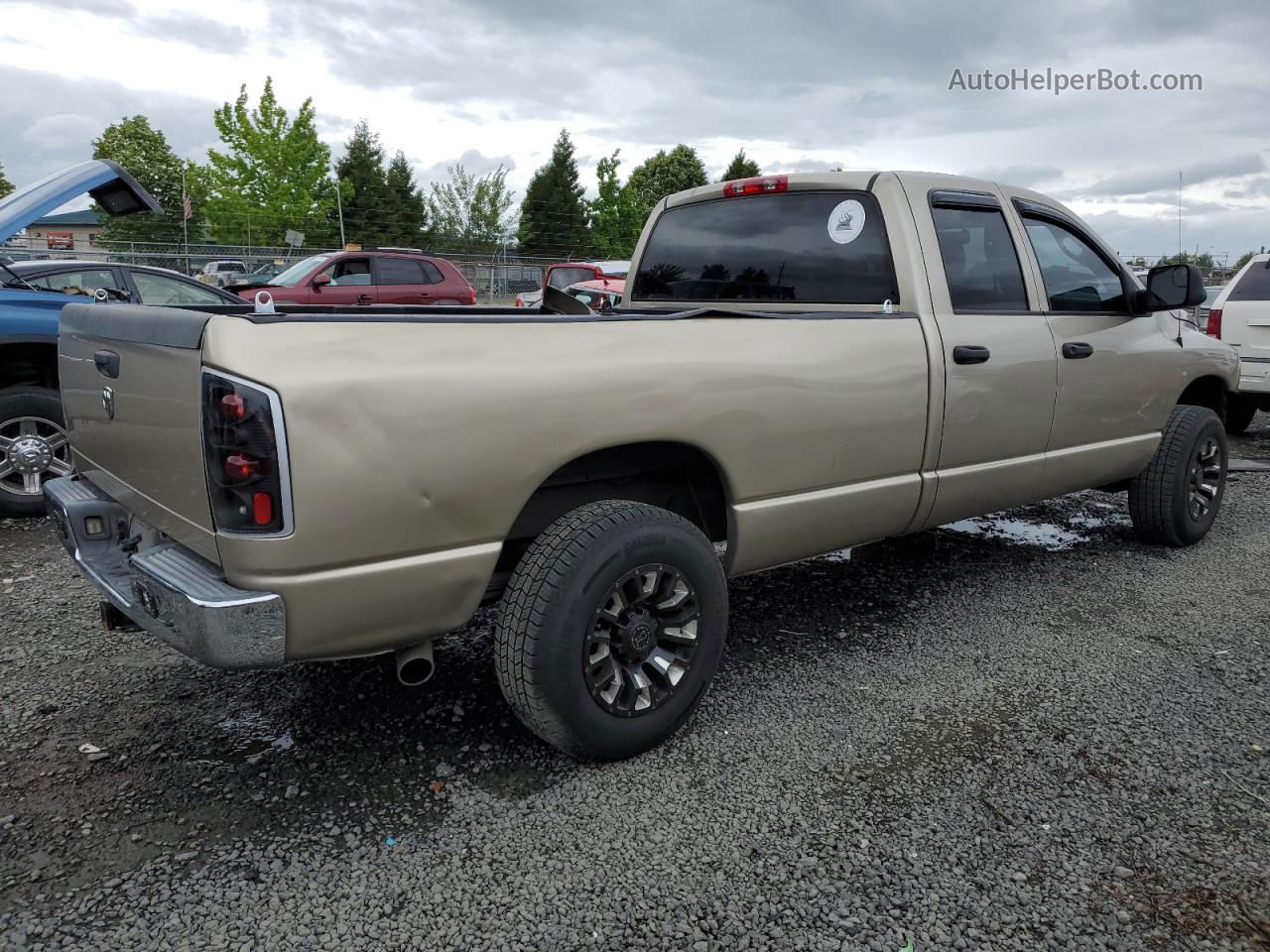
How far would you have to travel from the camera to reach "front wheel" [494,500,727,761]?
2.57 m

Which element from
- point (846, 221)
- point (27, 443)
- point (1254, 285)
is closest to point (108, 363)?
point (846, 221)

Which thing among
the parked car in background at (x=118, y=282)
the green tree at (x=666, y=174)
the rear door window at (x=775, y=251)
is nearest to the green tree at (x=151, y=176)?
the green tree at (x=666, y=174)

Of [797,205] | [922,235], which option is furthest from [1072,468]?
[797,205]

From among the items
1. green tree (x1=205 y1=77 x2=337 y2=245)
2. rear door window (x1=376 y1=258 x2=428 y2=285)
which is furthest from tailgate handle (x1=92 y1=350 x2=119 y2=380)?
green tree (x1=205 y1=77 x2=337 y2=245)

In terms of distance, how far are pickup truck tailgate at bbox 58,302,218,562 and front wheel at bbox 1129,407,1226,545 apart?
4559mm

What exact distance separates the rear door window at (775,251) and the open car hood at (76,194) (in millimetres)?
2712

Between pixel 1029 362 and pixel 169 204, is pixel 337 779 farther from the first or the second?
pixel 169 204

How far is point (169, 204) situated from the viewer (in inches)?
1868

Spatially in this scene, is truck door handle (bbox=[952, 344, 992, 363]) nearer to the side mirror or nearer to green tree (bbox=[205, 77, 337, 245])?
the side mirror

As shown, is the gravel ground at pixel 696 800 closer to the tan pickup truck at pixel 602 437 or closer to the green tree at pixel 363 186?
the tan pickup truck at pixel 602 437

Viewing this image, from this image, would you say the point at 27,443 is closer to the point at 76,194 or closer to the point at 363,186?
the point at 76,194

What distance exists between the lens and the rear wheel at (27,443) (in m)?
5.47

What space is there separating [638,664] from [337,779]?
37.4 inches

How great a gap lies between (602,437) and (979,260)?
219cm
